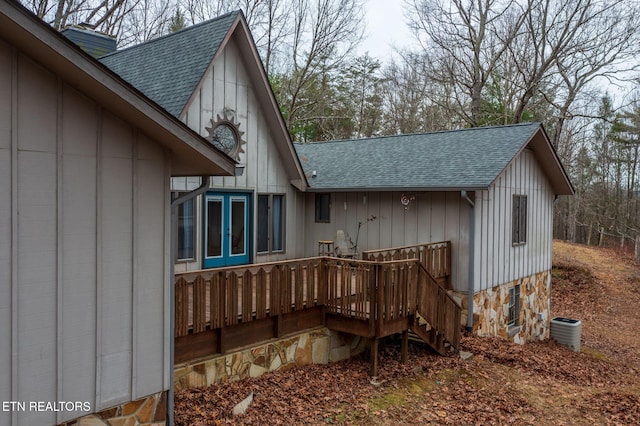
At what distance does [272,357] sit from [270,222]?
439cm

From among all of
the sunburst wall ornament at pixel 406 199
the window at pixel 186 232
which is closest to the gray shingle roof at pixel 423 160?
the sunburst wall ornament at pixel 406 199

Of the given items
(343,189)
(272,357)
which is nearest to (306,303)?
(272,357)

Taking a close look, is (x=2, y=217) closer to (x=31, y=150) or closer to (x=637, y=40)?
(x=31, y=150)

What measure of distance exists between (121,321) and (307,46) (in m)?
20.7

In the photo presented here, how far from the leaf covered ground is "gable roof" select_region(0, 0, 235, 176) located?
127 inches

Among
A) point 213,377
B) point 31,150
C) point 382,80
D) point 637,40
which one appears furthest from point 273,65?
point 31,150

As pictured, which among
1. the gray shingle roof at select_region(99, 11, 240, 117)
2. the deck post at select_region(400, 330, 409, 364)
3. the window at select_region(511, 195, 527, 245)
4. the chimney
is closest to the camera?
the deck post at select_region(400, 330, 409, 364)

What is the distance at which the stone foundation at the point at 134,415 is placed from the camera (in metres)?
4.20

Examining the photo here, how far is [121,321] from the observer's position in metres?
4.31

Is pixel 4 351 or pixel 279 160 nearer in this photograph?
pixel 4 351

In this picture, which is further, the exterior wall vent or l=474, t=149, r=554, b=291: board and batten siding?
the exterior wall vent

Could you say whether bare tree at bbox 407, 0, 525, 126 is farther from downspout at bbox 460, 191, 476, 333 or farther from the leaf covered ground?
the leaf covered ground

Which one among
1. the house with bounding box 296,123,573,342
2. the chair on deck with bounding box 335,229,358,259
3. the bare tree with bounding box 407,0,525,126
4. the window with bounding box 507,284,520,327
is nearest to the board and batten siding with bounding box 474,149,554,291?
the house with bounding box 296,123,573,342

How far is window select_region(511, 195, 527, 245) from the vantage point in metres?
12.8
